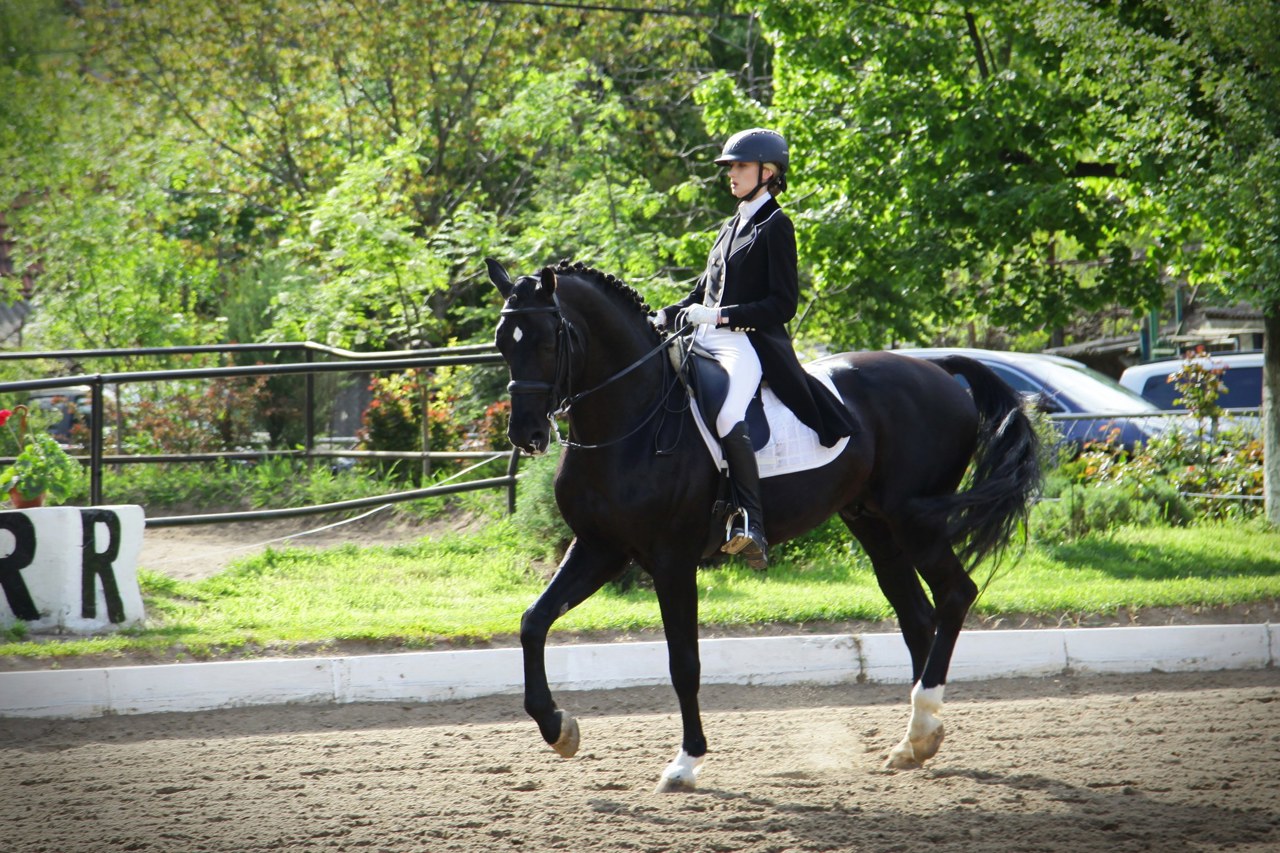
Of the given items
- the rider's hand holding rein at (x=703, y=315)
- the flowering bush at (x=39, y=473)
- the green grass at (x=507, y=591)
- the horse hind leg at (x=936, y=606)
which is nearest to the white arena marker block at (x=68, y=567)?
the green grass at (x=507, y=591)

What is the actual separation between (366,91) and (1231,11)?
13628 mm

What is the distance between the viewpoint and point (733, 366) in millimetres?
5781

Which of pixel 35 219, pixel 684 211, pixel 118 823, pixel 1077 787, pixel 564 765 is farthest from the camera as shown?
pixel 684 211

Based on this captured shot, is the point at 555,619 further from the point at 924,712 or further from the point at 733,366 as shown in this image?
the point at 924,712

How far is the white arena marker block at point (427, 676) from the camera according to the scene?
7.20 meters

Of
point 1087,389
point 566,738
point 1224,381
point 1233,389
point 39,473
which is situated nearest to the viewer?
point 566,738

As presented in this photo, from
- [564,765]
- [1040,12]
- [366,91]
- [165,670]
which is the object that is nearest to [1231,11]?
[1040,12]

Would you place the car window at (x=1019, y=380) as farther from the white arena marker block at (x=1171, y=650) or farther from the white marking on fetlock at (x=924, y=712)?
the white marking on fetlock at (x=924, y=712)

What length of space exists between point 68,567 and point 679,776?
4.80m

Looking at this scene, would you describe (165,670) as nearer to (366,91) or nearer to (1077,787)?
(1077,787)

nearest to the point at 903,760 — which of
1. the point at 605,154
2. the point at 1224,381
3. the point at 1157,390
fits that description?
the point at 605,154

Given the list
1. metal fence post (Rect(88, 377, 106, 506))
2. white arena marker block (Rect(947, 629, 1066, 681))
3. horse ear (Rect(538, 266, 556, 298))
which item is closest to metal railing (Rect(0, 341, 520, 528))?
metal fence post (Rect(88, 377, 106, 506))

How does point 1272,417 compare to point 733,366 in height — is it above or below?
below

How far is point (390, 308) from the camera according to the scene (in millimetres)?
16297
